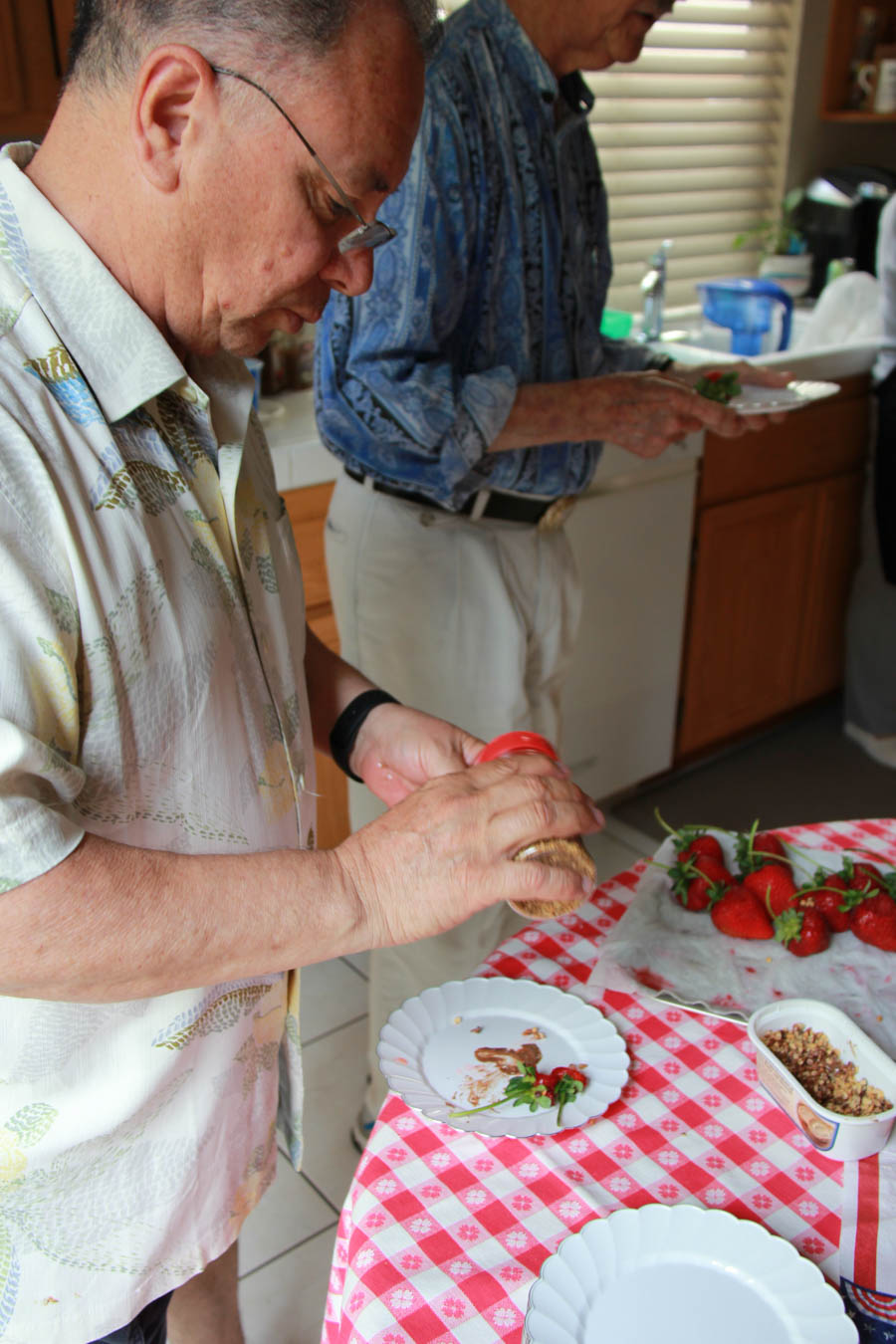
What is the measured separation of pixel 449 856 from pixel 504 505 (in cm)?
92

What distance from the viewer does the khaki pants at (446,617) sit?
1.55m

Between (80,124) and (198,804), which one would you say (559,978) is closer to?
(198,804)

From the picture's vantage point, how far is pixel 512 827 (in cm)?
71

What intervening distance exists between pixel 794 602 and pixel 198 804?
7.91 ft

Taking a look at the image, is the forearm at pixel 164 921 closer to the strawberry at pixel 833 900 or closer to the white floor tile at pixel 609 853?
the strawberry at pixel 833 900

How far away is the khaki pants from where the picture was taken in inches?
61.2

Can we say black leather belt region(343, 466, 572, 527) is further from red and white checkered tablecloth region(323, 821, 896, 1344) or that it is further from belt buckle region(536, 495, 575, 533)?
red and white checkered tablecloth region(323, 821, 896, 1344)

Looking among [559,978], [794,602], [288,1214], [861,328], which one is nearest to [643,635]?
[794,602]

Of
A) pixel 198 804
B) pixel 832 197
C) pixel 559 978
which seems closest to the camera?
pixel 198 804

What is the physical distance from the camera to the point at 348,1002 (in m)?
2.09

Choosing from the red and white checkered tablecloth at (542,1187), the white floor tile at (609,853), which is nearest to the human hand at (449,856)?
the red and white checkered tablecloth at (542,1187)

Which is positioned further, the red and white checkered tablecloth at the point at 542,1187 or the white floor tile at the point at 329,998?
the white floor tile at the point at 329,998

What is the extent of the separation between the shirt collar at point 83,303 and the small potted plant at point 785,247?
2868 mm

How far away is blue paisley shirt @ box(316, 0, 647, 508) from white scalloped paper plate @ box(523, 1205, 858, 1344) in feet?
2.90
